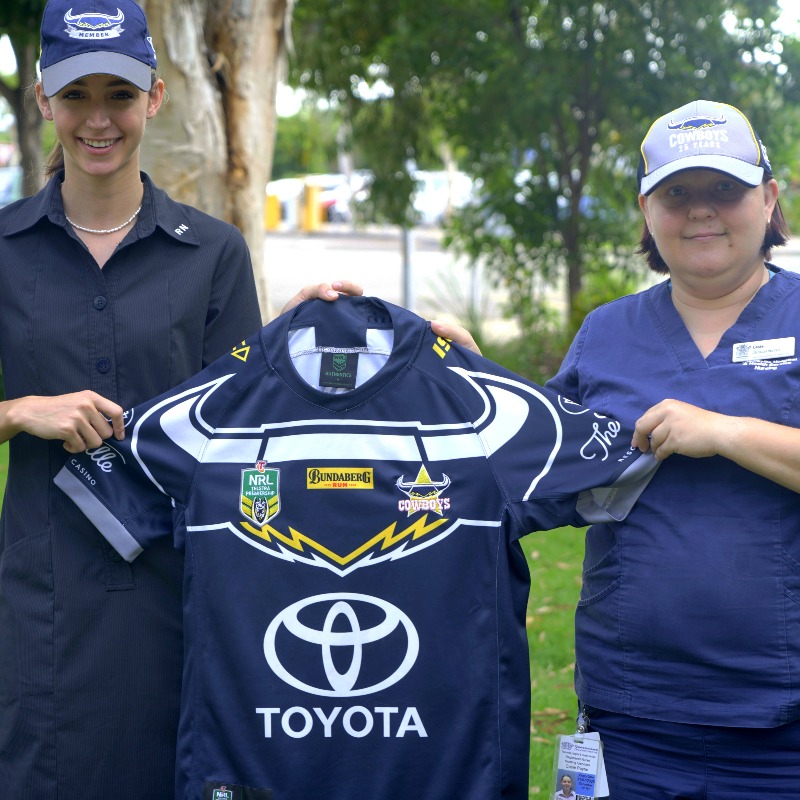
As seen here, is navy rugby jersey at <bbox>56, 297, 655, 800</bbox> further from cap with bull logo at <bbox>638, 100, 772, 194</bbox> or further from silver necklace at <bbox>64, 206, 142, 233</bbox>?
cap with bull logo at <bbox>638, 100, 772, 194</bbox>

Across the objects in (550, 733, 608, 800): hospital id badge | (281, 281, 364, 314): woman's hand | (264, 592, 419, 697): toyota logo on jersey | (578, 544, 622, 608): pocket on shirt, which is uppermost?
(281, 281, 364, 314): woman's hand

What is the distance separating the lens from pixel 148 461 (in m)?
2.58

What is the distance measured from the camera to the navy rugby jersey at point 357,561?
2.55m

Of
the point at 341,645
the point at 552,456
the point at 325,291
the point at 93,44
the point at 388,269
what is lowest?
the point at 341,645

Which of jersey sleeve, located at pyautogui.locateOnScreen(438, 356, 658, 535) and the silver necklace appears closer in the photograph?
jersey sleeve, located at pyautogui.locateOnScreen(438, 356, 658, 535)

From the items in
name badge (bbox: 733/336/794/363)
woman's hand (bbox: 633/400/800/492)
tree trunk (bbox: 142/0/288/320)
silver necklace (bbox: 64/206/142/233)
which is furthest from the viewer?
tree trunk (bbox: 142/0/288/320)

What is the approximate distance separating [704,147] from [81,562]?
1704 millimetres

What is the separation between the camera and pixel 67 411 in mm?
2490

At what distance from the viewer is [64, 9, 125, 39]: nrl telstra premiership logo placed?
8.44ft

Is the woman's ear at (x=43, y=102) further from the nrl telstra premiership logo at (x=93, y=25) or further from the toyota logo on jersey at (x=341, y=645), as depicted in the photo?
the toyota logo on jersey at (x=341, y=645)

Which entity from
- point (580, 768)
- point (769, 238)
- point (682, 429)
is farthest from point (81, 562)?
point (769, 238)

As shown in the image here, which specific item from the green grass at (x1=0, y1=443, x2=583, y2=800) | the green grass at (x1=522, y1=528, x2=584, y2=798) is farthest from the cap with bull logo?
the green grass at (x1=0, y1=443, x2=583, y2=800)

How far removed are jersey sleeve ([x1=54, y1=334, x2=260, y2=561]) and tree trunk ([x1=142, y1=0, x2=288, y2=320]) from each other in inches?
170

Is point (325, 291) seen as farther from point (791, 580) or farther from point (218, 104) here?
point (218, 104)
